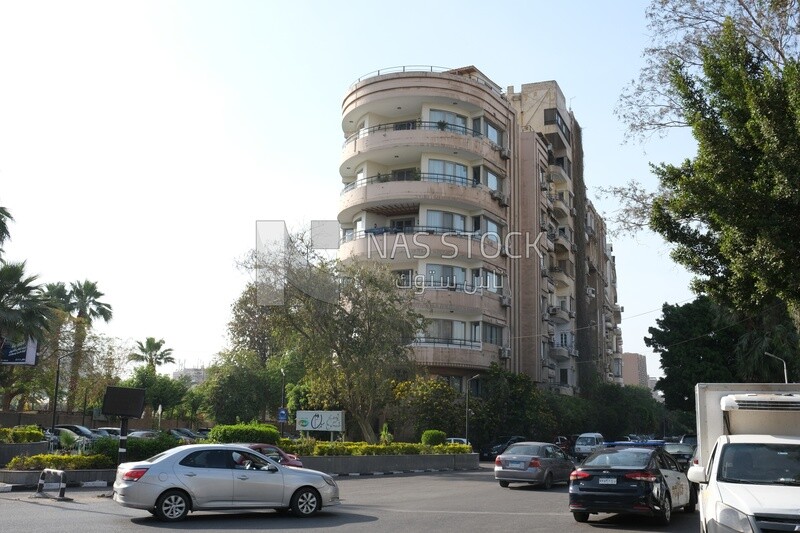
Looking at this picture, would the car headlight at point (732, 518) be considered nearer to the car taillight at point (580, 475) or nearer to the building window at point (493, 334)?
the car taillight at point (580, 475)

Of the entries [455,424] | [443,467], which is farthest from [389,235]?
[443,467]

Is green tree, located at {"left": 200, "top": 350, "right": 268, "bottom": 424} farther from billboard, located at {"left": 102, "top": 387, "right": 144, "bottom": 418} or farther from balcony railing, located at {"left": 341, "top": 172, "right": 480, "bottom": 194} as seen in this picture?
billboard, located at {"left": 102, "top": 387, "right": 144, "bottom": 418}

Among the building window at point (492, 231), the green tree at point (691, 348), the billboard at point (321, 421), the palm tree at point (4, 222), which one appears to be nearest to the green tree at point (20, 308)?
the palm tree at point (4, 222)

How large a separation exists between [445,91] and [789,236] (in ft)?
134

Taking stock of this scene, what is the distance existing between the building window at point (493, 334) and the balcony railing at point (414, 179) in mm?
9823

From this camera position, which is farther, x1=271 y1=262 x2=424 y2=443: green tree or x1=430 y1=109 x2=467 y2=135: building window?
x1=430 y1=109 x2=467 y2=135: building window

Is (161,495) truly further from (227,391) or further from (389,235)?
(227,391)

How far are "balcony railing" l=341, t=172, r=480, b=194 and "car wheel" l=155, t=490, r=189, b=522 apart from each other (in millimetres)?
39970

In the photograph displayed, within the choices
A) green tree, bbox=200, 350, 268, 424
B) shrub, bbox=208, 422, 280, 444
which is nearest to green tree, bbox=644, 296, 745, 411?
green tree, bbox=200, 350, 268, 424

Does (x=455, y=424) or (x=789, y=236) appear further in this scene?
(x=455, y=424)

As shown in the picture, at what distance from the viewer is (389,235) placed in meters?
51.9

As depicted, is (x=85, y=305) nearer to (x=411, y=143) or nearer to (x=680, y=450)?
(x=411, y=143)

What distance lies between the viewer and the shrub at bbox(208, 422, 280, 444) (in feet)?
96.2

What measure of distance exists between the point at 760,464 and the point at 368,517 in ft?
25.5
